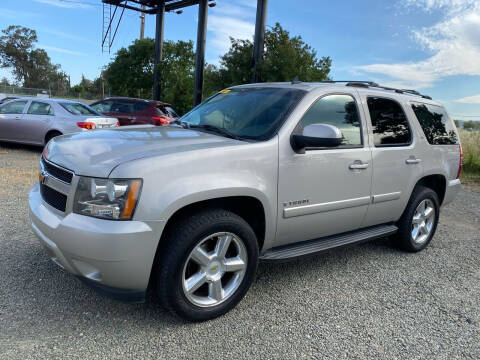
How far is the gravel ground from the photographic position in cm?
260

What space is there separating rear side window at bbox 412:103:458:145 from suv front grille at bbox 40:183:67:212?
374 cm

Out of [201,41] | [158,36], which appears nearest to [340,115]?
[201,41]

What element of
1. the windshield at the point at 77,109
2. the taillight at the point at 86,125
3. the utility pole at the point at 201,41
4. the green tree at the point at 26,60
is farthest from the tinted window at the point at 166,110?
the green tree at the point at 26,60

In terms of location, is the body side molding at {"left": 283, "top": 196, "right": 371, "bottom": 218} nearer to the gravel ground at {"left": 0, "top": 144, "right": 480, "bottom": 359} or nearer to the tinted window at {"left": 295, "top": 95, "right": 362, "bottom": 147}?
the tinted window at {"left": 295, "top": 95, "right": 362, "bottom": 147}

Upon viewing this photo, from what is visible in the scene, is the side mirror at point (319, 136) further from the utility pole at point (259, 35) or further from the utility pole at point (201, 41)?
the utility pole at point (201, 41)

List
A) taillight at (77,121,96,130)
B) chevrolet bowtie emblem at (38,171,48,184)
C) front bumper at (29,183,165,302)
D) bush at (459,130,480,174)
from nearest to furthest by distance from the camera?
front bumper at (29,183,165,302), chevrolet bowtie emblem at (38,171,48,184), taillight at (77,121,96,130), bush at (459,130,480,174)

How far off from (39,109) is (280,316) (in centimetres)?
907

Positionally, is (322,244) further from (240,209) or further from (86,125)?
(86,125)

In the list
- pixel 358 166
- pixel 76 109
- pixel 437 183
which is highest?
pixel 76 109

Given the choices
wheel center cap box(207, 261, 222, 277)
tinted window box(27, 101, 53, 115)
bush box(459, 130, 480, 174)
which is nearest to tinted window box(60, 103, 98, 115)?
tinted window box(27, 101, 53, 115)

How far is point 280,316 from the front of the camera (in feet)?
10.0

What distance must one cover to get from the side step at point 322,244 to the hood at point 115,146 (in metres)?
0.97

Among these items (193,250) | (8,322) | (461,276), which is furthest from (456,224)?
(8,322)

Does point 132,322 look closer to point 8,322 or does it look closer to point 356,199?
point 8,322
